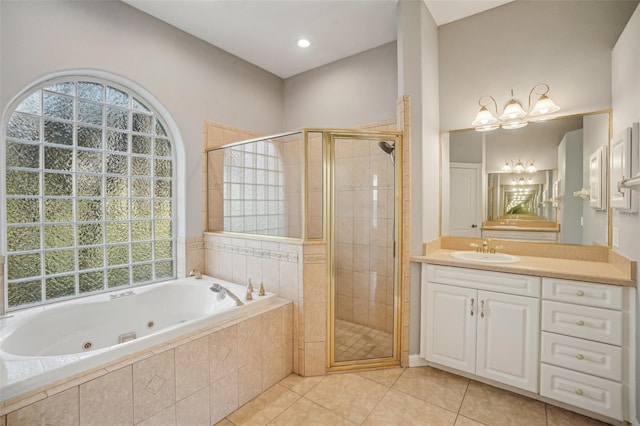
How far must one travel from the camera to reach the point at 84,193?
2.27 metres

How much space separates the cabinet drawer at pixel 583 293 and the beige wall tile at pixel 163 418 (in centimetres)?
224

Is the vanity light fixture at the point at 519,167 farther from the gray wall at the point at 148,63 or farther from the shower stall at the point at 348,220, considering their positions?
the gray wall at the point at 148,63

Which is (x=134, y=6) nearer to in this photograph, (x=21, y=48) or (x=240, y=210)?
(x=21, y=48)

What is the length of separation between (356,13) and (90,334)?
10.7ft

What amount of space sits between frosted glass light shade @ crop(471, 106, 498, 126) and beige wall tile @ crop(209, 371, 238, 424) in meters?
2.58

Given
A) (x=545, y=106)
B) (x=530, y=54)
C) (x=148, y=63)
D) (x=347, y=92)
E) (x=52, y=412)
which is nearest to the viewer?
(x=52, y=412)

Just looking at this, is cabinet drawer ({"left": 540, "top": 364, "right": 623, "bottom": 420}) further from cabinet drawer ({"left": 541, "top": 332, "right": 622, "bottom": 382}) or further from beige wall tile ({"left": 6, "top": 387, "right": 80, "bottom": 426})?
beige wall tile ({"left": 6, "top": 387, "right": 80, "bottom": 426})

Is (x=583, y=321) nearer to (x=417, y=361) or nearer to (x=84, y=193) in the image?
(x=417, y=361)

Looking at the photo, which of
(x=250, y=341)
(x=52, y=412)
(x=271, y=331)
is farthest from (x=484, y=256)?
(x=52, y=412)

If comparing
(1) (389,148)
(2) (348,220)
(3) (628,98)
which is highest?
(3) (628,98)

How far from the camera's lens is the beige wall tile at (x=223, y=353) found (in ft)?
5.65

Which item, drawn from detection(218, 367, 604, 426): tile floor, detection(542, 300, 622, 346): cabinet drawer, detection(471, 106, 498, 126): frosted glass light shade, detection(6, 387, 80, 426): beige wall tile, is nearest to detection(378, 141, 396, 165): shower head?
detection(471, 106, 498, 126): frosted glass light shade

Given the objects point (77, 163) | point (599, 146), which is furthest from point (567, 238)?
point (77, 163)

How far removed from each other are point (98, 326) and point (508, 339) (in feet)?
9.42
